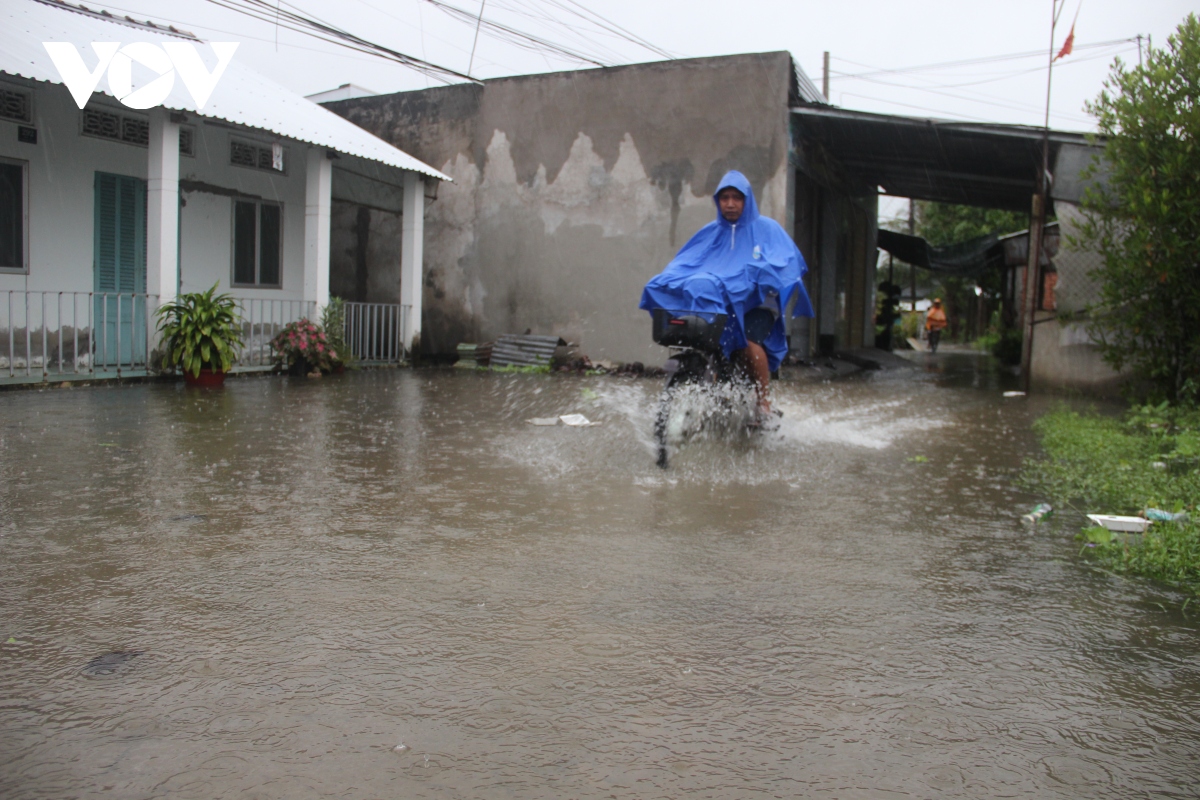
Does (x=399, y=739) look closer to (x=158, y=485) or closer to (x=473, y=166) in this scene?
(x=158, y=485)

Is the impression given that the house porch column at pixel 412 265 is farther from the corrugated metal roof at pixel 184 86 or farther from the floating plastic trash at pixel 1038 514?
the floating plastic trash at pixel 1038 514

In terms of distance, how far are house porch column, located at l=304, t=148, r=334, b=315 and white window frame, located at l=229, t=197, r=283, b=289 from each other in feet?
4.50

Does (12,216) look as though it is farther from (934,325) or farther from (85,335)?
(934,325)

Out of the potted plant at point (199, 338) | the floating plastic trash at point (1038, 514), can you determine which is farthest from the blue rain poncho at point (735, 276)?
the potted plant at point (199, 338)

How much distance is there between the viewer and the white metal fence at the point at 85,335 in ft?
33.0

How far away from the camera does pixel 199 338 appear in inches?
403

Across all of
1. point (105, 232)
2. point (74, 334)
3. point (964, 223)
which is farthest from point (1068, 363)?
point (964, 223)

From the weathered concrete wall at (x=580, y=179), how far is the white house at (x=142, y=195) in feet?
4.38

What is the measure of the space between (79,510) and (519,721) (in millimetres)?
3039

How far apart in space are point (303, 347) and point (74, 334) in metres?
2.64

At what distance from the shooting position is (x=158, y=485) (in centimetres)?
492

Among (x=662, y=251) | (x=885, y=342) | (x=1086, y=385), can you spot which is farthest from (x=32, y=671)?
(x=885, y=342)

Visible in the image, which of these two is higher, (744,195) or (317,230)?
(317,230)

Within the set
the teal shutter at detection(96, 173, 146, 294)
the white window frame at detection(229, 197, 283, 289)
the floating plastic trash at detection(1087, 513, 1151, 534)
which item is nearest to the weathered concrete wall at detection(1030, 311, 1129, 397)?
the floating plastic trash at detection(1087, 513, 1151, 534)
